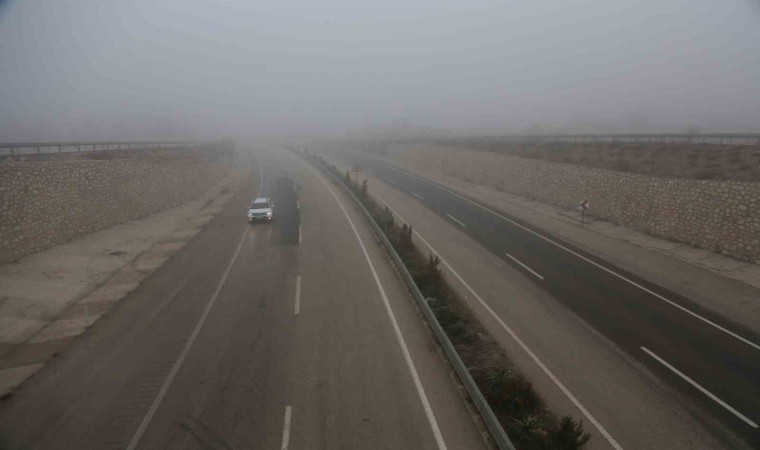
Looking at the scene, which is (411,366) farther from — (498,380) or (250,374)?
(250,374)

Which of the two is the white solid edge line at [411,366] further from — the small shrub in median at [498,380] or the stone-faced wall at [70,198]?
the stone-faced wall at [70,198]

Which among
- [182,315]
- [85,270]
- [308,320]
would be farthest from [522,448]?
[85,270]

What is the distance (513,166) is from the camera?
123 feet

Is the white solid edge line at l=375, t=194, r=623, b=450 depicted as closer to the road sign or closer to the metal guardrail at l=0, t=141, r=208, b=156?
the road sign

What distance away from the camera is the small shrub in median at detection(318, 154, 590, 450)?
755 centimetres

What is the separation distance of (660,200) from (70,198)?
30.0 metres

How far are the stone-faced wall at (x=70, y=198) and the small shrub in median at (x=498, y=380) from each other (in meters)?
16.8

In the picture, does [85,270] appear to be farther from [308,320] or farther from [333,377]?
[333,377]

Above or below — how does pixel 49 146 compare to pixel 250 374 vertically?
above

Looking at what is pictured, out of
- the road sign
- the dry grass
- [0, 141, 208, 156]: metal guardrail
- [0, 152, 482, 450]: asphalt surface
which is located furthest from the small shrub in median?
[0, 141, 208, 156]: metal guardrail

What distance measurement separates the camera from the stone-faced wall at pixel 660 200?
56.3 feet

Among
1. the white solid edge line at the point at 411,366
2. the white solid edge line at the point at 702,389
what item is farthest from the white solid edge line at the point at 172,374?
the white solid edge line at the point at 702,389

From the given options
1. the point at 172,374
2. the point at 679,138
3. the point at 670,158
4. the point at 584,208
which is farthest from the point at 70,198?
the point at 679,138

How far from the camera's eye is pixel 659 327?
12242 mm
